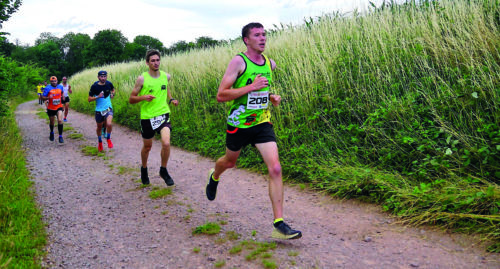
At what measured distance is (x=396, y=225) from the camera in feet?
13.3

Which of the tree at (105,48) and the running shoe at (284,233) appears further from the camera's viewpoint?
the tree at (105,48)

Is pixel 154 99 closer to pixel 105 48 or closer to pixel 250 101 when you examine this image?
pixel 250 101

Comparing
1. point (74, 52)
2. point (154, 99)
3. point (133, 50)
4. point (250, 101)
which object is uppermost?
point (74, 52)

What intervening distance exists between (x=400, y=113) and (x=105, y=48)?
55.5 metres

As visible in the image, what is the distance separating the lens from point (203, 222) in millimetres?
4422

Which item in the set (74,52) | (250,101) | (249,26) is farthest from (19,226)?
(74,52)

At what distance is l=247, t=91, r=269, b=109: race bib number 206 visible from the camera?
145 inches

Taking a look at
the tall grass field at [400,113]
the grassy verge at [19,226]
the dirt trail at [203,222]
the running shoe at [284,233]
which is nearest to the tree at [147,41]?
the tall grass field at [400,113]

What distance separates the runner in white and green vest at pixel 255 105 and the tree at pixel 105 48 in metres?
55.1

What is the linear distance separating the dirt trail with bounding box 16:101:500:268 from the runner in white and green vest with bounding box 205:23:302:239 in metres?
0.47

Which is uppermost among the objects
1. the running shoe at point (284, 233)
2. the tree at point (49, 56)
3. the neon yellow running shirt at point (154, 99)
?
the tree at point (49, 56)

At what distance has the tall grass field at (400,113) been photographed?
13.6 feet

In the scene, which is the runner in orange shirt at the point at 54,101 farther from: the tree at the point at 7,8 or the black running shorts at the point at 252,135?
the black running shorts at the point at 252,135

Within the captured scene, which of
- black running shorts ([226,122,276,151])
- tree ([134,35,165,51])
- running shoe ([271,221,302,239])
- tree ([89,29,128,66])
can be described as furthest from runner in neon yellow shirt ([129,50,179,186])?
tree ([134,35,165,51])
